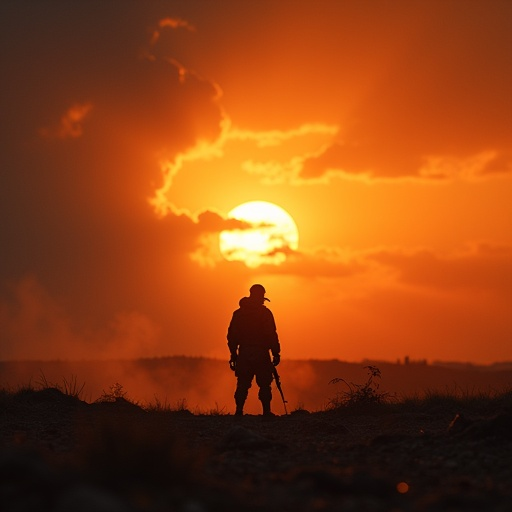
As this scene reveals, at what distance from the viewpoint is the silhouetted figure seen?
18.9m

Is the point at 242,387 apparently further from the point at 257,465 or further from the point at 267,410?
the point at 257,465

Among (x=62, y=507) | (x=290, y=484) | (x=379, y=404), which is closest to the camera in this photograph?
(x=62, y=507)

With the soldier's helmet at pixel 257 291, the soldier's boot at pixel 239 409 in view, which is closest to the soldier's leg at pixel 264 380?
the soldier's boot at pixel 239 409

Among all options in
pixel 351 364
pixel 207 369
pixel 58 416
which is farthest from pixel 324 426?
pixel 351 364

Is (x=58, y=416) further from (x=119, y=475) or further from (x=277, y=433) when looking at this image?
(x=119, y=475)

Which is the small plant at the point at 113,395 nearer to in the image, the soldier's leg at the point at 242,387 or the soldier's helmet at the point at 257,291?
the soldier's leg at the point at 242,387

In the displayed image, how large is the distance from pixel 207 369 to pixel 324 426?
7679 cm

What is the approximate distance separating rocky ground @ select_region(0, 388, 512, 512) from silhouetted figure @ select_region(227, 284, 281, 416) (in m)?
1.95

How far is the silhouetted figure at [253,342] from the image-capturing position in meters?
18.9

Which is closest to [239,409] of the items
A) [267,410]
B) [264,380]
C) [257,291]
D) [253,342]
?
[267,410]

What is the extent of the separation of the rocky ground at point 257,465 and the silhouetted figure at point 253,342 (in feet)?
6.41

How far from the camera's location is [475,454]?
11305mm

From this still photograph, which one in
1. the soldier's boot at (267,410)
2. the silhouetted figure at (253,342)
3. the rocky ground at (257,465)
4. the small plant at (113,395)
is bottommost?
the rocky ground at (257,465)

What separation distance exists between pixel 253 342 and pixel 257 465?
8362 millimetres
